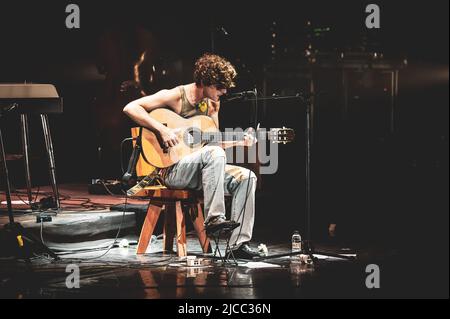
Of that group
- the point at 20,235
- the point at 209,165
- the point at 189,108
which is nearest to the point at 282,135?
the point at 209,165

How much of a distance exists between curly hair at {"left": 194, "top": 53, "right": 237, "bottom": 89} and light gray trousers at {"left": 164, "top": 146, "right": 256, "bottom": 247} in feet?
1.47

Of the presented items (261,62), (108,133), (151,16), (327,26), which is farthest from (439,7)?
(108,133)

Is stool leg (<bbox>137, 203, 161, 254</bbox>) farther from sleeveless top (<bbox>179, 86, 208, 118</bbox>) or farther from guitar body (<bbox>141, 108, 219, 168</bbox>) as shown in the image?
sleeveless top (<bbox>179, 86, 208, 118</bbox>)

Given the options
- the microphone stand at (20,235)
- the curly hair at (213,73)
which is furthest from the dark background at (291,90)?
the microphone stand at (20,235)

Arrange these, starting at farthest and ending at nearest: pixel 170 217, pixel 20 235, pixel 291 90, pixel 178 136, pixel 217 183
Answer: pixel 291 90 → pixel 170 217 → pixel 178 136 → pixel 217 183 → pixel 20 235

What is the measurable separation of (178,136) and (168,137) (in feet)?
0.41

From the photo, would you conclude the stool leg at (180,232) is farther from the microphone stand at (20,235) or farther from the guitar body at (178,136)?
the microphone stand at (20,235)

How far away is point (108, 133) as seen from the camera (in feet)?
22.7

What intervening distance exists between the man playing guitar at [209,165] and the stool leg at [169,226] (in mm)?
267

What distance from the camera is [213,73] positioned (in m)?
4.88

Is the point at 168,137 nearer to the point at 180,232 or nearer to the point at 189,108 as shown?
the point at 189,108

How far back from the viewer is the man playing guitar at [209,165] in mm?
4719

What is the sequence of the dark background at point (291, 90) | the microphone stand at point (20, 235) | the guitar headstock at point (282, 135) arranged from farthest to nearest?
the dark background at point (291, 90) < the guitar headstock at point (282, 135) < the microphone stand at point (20, 235)

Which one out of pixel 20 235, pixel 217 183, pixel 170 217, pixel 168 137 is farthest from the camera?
pixel 170 217
